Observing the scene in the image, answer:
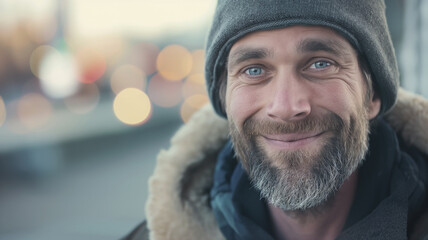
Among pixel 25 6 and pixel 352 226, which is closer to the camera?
pixel 352 226

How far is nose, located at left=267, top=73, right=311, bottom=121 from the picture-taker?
6.44 feet

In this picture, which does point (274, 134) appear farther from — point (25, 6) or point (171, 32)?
point (171, 32)

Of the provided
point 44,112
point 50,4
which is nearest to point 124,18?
point 50,4

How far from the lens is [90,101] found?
12.4 m

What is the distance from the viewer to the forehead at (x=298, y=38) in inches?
78.5

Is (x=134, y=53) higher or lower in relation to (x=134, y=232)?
higher

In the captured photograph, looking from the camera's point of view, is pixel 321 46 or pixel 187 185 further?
pixel 187 185

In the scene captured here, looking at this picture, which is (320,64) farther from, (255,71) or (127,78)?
(127,78)

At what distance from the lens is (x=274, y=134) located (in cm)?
206

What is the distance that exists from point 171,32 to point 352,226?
16236 mm

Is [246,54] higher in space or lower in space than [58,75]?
lower

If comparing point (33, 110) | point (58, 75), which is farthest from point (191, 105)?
point (33, 110)

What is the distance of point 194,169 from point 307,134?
27.6 inches

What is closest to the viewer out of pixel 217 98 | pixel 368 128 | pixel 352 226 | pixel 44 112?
pixel 352 226
